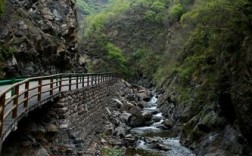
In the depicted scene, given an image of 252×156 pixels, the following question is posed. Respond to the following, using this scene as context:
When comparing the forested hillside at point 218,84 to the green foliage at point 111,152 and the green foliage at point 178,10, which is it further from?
the green foliage at point 178,10

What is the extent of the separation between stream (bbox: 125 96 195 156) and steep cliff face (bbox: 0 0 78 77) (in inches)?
331

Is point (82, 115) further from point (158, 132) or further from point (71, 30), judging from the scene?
point (71, 30)

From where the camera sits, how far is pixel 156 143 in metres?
19.6

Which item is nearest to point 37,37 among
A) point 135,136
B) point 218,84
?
point 135,136

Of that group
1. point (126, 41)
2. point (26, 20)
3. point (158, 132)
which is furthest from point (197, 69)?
point (126, 41)

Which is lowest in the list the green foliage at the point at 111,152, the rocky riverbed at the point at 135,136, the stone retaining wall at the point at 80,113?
the rocky riverbed at the point at 135,136

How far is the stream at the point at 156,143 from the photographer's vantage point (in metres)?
18.0

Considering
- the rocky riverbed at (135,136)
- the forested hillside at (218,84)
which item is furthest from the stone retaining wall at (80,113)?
the forested hillside at (218,84)

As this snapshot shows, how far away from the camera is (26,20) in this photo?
2605cm

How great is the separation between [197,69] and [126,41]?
57994mm

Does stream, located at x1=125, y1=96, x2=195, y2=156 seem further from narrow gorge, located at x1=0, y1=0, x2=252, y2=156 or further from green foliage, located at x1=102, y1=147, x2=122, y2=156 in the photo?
green foliage, located at x1=102, y1=147, x2=122, y2=156

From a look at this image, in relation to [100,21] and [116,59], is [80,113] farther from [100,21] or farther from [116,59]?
[100,21]

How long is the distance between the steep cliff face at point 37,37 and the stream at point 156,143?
8.42m

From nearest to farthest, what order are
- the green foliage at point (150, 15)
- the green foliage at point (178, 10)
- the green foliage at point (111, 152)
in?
the green foliage at point (111, 152)
the green foliage at point (178, 10)
the green foliage at point (150, 15)
